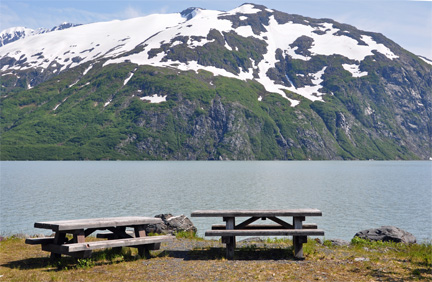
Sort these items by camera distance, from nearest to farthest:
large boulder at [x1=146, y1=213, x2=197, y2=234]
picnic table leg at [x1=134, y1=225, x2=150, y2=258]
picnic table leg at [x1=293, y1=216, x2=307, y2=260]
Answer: picnic table leg at [x1=293, y1=216, x2=307, y2=260], picnic table leg at [x1=134, y1=225, x2=150, y2=258], large boulder at [x1=146, y1=213, x2=197, y2=234]

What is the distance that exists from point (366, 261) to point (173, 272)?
7.73 metres

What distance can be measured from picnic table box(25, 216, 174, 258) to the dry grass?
53 cm

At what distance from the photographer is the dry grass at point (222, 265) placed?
46.5 ft

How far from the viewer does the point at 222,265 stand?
15859 mm

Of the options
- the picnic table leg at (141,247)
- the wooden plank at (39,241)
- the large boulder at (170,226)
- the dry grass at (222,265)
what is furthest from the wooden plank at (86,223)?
the large boulder at (170,226)

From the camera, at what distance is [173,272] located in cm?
1486

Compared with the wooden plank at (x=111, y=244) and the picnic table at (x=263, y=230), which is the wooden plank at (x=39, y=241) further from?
the picnic table at (x=263, y=230)

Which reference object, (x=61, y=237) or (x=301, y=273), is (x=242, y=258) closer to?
(x=301, y=273)

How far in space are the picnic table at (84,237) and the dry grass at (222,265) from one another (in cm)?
53

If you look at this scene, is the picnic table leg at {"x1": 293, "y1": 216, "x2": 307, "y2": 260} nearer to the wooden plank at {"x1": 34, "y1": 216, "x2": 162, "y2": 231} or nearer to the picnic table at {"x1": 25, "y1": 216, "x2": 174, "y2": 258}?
the picnic table at {"x1": 25, "y1": 216, "x2": 174, "y2": 258}

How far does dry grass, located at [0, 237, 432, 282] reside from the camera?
1417 cm

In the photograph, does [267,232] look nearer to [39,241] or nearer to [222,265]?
[222,265]

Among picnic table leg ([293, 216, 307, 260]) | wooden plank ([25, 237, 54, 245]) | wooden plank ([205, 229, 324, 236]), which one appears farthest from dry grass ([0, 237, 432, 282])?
wooden plank ([205, 229, 324, 236])

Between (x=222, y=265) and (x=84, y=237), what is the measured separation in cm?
538
